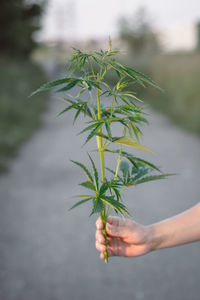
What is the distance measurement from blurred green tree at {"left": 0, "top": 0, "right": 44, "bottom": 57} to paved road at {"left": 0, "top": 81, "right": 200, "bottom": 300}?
10.2m

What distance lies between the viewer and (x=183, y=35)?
49.4m

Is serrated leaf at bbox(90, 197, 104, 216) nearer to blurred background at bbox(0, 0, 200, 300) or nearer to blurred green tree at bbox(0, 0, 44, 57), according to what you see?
blurred background at bbox(0, 0, 200, 300)

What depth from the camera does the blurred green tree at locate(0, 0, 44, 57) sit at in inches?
611

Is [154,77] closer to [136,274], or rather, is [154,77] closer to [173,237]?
[136,274]

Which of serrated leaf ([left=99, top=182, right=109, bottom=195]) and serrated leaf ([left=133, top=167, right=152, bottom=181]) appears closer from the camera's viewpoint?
serrated leaf ([left=99, top=182, right=109, bottom=195])

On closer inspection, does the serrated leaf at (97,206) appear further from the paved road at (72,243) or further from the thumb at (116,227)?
the paved road at (72,243)

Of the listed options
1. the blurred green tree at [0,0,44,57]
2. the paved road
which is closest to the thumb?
the paved road

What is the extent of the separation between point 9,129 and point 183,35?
44823 mm

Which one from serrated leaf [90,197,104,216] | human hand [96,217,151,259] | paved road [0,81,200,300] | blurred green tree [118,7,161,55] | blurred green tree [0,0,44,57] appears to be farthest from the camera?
blurred green tree [118,7,161,55]

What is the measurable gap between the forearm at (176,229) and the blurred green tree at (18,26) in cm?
1470

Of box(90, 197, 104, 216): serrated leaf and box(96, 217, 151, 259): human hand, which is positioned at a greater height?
box(90, 197, 104, 216): serrated leaf

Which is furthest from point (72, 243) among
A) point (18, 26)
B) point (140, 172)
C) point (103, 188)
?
point (18, 26)

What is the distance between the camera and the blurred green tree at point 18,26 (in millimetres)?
15508

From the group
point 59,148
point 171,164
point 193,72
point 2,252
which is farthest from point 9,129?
point 193,72
